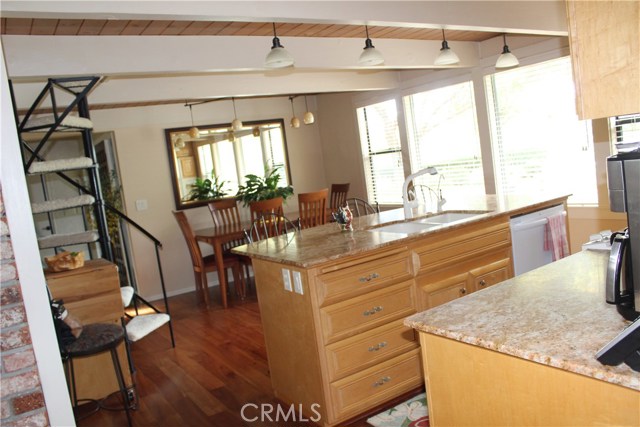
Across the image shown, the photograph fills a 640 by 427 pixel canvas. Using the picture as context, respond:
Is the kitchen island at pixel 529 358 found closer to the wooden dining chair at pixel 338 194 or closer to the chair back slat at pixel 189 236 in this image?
the chair back slat at pixel 189 236

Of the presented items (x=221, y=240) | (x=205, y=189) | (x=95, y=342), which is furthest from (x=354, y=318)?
(x=205, y=189)

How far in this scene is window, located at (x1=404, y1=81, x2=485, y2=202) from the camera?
18.5 ft

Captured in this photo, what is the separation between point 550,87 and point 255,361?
140 inches

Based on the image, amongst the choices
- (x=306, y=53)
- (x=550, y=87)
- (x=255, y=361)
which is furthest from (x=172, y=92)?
(x=550, y=87)

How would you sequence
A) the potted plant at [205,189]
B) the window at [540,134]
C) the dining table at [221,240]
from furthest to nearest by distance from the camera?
the potted plant at [205,189], the dining table at [221,240], the window at [540,134]

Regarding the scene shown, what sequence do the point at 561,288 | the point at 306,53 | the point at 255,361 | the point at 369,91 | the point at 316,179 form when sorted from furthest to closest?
the point at 316,179
the point at 369,91
the point at 306,53
the point at 255,361
the point at 561,288

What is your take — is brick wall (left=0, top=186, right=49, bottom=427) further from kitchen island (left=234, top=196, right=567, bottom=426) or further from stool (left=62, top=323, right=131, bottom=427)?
kitchen island (left=234, top=196, right=567, bottom=426)

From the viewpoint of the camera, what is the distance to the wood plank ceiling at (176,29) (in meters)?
3.11

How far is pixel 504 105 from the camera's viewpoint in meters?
5.25

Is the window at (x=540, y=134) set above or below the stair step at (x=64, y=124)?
below

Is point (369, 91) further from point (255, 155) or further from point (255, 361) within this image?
point (255, 361)

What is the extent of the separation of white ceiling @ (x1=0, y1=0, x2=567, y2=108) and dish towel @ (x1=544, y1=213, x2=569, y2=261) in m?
1.45

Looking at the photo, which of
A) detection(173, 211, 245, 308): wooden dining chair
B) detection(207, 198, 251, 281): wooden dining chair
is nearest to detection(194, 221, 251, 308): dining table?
detection(173, 211, 245, 308): wooden dining chair

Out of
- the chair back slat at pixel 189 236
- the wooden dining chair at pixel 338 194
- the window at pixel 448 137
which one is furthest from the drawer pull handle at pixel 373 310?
the wooden dining chair at pixel 338 194
